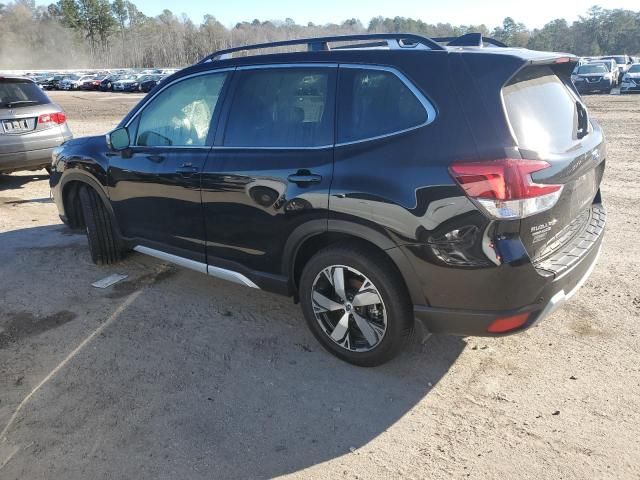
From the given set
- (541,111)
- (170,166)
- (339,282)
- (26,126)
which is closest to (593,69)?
(26,126)

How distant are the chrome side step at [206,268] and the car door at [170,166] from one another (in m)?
0.04

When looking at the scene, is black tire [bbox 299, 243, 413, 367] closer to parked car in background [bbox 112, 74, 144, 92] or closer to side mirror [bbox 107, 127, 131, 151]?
side mirror [bbox 107, 127, 131, 151]

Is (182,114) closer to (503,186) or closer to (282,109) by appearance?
(282,109)

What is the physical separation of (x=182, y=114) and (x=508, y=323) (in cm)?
281

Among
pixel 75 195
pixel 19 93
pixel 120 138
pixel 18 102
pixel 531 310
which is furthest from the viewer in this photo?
pixel 19 93

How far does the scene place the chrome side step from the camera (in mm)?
3791

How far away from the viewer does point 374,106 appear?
306 centimetres

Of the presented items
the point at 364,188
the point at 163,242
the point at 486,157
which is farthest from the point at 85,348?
the point at 486,157

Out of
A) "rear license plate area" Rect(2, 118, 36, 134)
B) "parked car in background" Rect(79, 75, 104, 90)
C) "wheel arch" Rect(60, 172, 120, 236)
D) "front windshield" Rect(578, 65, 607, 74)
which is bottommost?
"wheel arch" Rect(60, 172, 120, 236)

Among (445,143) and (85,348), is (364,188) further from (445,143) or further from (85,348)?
(85,348)

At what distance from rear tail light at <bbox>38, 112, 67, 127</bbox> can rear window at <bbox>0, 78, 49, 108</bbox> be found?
0.25 metres

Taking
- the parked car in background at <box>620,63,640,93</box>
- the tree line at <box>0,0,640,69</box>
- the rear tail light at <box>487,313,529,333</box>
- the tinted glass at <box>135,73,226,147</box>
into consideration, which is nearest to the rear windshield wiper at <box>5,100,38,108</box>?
the tinted glass at <box>135,73,226,147</box>

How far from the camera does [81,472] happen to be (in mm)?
2566

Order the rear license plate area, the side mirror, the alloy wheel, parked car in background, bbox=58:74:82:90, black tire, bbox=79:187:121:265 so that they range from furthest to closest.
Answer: parked car in background, bbox=58:74:82:90, the rear license plate area, black tire, bbox=79:187:121:265, the side mirror, the alloy wheel
